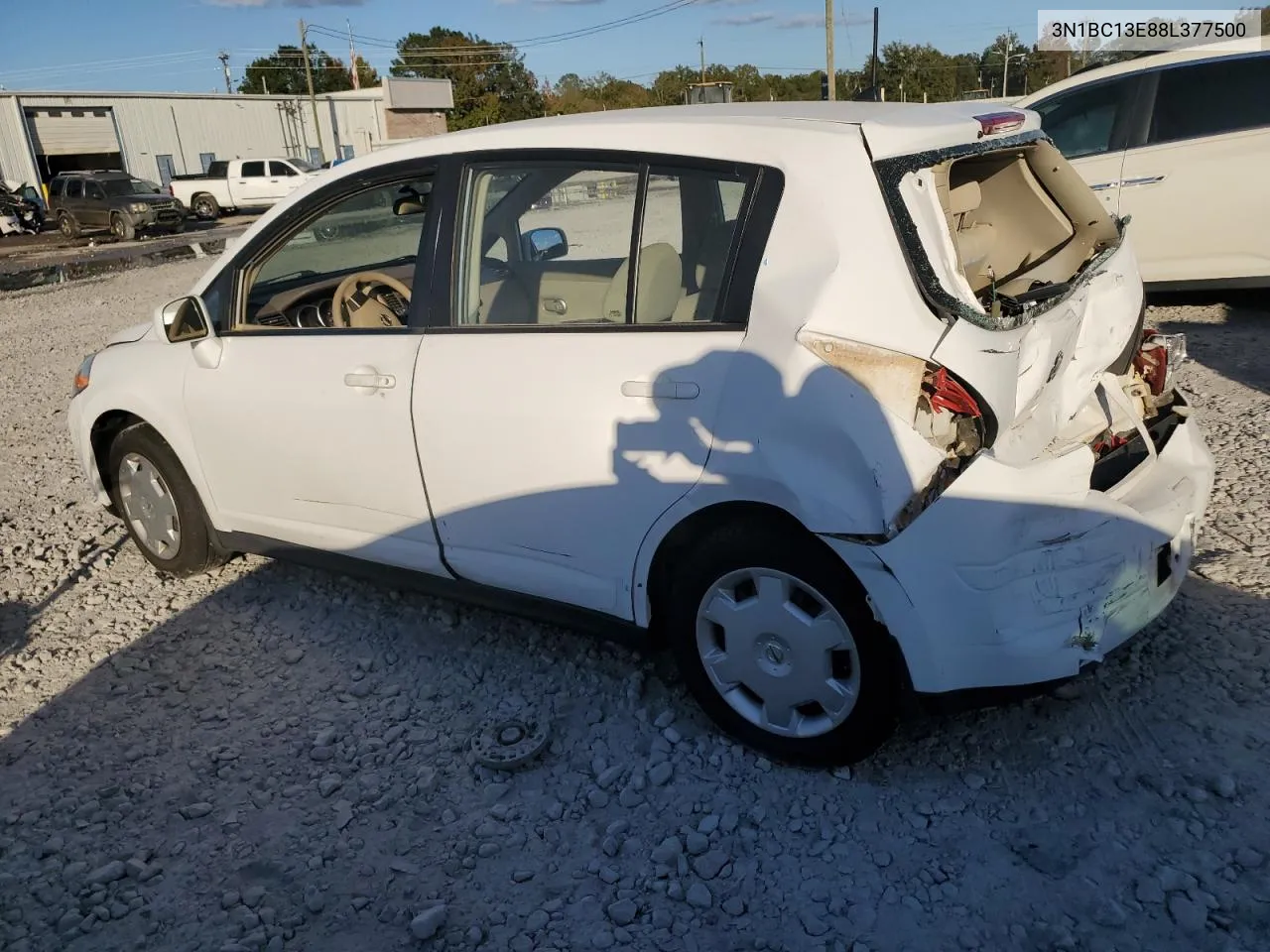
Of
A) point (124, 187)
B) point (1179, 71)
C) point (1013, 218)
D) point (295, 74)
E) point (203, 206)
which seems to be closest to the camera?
point (1013, 218)

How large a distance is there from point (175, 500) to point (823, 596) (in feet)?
10.0

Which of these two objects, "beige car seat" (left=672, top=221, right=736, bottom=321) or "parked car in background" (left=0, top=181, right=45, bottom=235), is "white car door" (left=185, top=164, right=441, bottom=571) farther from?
"parked car in background" (left=0, top=181, right=45, bottom=235)

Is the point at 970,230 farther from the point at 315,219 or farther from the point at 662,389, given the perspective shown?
the point at 315,219

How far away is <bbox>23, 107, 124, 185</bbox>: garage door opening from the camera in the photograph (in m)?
39.7

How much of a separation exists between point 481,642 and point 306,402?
113cm

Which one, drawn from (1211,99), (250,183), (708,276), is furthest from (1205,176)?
(250,183)

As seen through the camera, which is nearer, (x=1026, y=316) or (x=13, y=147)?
(x=1026, y=316)

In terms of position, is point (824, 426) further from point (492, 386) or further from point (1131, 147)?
point (1131, 147)

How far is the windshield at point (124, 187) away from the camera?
91.5 ft

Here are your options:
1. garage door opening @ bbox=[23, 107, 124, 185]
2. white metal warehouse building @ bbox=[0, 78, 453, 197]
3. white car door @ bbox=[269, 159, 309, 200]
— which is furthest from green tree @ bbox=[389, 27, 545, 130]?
white car door @ bbox=[269, 159, 309, 200]

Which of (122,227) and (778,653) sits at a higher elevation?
(778,653)

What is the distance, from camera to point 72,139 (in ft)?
136

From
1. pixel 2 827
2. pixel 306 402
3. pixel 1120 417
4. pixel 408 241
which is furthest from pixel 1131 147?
pixel 2 827

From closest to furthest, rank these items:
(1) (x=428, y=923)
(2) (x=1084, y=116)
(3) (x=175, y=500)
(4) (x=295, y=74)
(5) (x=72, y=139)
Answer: (1) (x=428, y=923) < (3) (x=175, y=500) < (2) (x=1084, y=116) < (5) (x=72, y=139) < (4) (x=295, y=74)
